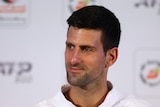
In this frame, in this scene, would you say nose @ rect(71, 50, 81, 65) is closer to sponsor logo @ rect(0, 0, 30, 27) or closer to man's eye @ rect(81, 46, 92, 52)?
man's eye @ rect(81, 46, 92, 52)

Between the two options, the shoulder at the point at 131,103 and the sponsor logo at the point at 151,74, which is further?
the sponsor logo at the point at 151,74

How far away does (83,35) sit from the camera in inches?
42.3

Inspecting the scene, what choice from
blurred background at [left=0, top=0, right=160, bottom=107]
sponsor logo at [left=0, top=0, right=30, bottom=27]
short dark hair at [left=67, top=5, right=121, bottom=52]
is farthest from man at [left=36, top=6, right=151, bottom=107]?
sponsor logo at [left=0, top=0, right=30, bottom=27]

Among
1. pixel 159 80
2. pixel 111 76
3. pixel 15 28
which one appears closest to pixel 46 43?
pixel 15 28

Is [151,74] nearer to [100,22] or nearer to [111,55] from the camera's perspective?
[111,55]

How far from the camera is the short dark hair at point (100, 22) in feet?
3.51

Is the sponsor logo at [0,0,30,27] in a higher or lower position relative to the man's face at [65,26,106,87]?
higher

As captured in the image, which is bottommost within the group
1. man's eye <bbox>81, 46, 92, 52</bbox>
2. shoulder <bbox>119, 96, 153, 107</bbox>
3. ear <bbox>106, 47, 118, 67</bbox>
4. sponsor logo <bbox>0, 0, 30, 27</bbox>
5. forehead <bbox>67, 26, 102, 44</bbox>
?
shoulder <bbox>119, 96, 153, 107</bbox>

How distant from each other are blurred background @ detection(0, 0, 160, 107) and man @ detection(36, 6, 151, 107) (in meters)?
0.42

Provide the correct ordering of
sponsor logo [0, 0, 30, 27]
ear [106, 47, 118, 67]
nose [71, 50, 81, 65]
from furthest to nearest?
sponsor logo [0, 0, 30, 27], ear [106, 47, 118, 67], nose [71, 50, 81, 65]

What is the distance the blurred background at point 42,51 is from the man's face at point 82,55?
0.53 m

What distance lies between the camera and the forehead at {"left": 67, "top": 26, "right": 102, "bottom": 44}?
108cm

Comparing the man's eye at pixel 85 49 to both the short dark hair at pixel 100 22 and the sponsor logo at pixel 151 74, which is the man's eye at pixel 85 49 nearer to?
the short dark hair at pixel 100 22

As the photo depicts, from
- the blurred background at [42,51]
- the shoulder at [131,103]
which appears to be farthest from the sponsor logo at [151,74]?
the shoulder at [131,103]
